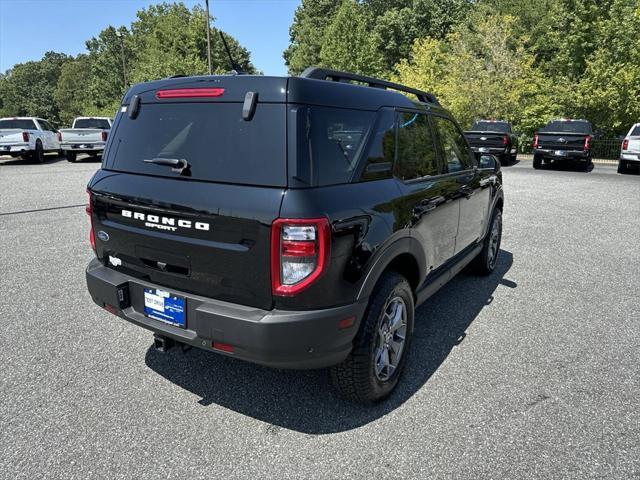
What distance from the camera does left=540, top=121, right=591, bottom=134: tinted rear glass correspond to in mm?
18094

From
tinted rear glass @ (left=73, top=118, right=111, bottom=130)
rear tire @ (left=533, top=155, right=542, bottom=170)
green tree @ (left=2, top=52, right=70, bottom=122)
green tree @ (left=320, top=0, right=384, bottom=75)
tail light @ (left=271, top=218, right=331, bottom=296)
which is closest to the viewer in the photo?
tail light @ (left=271, top=218, right=331, bottom=296)

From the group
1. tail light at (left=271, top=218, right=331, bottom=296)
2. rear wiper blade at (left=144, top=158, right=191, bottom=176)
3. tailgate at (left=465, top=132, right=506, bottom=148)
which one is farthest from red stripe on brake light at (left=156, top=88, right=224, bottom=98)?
tailgate at (left=465, top=132, right=506, bottom=148)

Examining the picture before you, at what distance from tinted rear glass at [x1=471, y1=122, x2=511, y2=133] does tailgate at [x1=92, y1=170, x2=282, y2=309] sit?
18.7 m

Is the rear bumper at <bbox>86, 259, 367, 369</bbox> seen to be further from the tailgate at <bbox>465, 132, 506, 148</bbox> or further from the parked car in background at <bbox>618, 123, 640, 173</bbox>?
the tailgate at <bbox>465, 132, 506, 148</bbox>

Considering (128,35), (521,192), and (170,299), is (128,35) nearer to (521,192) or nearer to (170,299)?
(521,192)

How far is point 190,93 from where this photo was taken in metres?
2.59

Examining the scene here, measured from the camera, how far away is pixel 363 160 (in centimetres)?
267

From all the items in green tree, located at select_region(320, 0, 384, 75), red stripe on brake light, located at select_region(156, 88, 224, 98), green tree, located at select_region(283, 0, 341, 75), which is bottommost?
red stripe on brake light, located at select_region(156, 88, 224, 98)

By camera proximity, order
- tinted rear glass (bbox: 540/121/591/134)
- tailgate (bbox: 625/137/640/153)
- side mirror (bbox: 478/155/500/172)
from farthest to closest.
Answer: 1. tinted rear glass (bbox: 540/121/591/134)
2. tailgate (bbox: 625/137/640/153)
3. side mirror (bbox: 478/155/500/172)

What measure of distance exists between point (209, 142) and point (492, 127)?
63.2 ft

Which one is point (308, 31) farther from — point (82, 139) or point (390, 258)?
point (390, 258)

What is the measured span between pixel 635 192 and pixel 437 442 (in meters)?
12.9

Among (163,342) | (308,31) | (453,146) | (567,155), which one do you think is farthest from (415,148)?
(308,31)

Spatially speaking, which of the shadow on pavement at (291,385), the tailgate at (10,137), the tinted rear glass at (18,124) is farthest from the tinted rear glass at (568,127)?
the tinted rear glass at (18,124)
